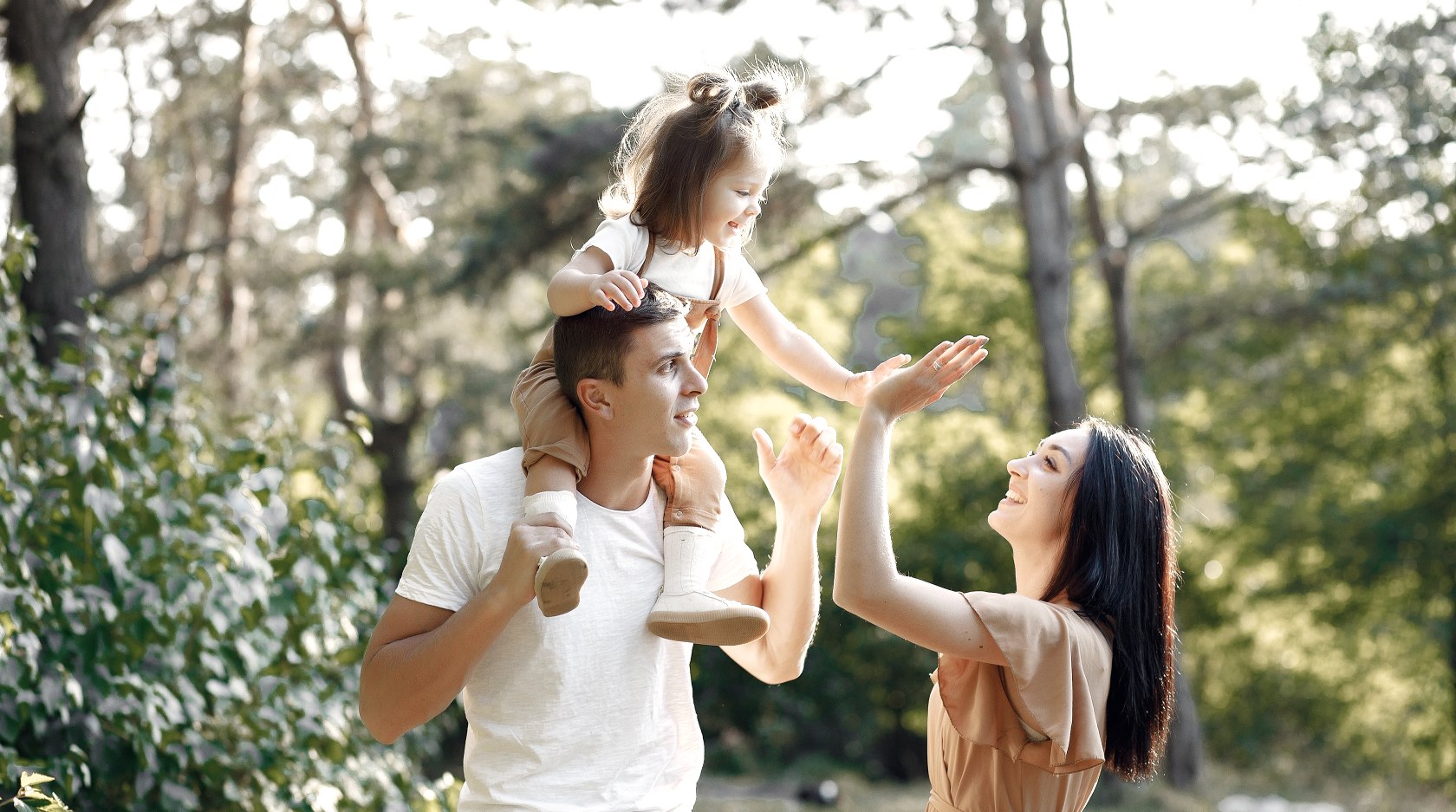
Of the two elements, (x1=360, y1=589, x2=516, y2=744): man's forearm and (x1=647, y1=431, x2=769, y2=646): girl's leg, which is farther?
(x1=647, y1=431, x2=769, y2=646): girl's leg

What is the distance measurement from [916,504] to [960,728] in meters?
10.7

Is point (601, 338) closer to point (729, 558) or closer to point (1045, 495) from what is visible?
point (729, 558)

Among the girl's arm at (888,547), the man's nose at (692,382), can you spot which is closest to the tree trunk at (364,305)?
the man's nose at (692,382)

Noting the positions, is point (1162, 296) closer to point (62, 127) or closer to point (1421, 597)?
point (1421, 597)

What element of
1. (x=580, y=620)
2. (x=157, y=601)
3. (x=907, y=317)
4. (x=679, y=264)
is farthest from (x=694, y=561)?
(x=907, y=317)

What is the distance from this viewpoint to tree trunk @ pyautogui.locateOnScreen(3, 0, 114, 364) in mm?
5145

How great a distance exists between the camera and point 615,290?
2.01m

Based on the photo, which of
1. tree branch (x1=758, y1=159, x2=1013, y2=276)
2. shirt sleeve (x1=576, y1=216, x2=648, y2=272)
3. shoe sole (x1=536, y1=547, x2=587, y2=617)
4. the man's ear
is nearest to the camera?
shoe sole (x1=536, y1=547, x2=587, y2=617)

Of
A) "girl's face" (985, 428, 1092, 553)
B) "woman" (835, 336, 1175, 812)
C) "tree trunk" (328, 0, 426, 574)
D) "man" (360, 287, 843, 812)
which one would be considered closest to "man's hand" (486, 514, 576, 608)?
"man" (360, 287, 843, 812)

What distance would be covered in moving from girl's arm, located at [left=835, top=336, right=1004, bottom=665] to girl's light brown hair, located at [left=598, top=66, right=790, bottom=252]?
0.49 m

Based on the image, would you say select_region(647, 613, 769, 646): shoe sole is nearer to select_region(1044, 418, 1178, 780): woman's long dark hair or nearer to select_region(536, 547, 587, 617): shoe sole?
select_region(536, 547, 587, 617): shoe sole

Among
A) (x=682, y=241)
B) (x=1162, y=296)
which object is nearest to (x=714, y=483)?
(x=682, y=241)

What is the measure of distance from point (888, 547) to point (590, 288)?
62 cm

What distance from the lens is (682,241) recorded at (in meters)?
2.35
